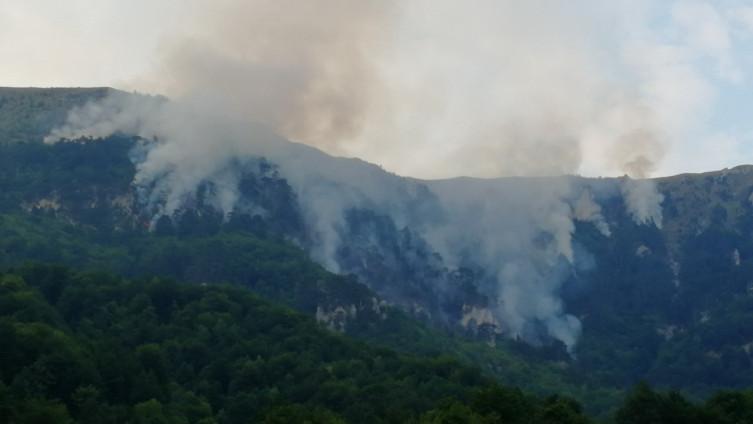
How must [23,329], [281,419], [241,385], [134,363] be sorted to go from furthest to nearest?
[241,385]
[134,363]
[23,329]
[281,419]

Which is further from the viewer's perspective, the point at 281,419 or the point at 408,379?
the point at 408,379

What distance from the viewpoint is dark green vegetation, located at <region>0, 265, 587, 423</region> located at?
13750cm

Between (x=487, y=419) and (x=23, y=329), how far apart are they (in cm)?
5606

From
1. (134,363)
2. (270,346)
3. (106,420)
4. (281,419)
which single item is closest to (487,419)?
(281,419)

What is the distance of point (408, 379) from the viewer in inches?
7052

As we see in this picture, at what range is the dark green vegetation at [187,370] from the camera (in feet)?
451

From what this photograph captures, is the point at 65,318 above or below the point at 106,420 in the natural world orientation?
above

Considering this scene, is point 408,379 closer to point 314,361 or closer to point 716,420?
point 314,361

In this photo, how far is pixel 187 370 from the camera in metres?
178

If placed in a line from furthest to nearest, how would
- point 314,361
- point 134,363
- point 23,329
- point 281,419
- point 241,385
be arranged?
1. point 314,361
2. point 241,385
3. point 134,363
4. point 23,329
5. point 281,419

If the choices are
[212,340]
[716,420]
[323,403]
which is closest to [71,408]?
[323,403]

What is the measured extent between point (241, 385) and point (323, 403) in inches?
587

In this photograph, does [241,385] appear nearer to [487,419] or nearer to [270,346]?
[270,346]

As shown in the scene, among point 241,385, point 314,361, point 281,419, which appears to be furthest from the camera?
point 314,361
